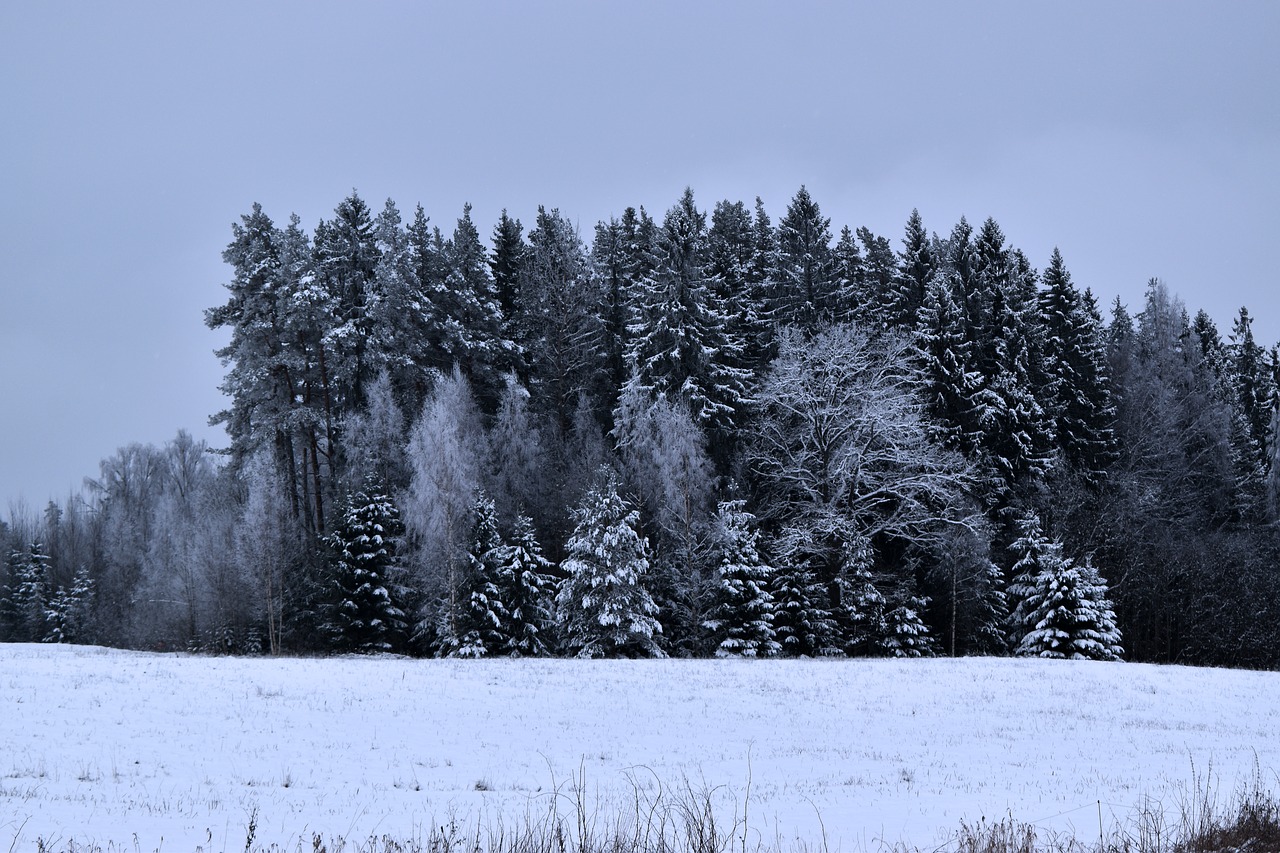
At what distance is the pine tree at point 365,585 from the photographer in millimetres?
39688

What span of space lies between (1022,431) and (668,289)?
19.1 meters

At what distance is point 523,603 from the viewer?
3797 cm

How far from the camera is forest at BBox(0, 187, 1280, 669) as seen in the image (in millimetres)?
37406

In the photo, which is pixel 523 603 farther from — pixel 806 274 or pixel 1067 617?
pixel 806 274

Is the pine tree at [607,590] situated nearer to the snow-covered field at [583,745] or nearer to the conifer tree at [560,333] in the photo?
the snow-covered field at [583,745]

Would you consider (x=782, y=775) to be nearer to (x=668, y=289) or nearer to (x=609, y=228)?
(x=668, y=289)

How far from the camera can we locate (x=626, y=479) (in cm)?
4056

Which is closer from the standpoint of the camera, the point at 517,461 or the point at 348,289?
the point at 517,461

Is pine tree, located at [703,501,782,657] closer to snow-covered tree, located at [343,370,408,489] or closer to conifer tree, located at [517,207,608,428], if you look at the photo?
conifer tree, located at [517,207,608,428]

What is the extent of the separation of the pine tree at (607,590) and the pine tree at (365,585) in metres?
9.28

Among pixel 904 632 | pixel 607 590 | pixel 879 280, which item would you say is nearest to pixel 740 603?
pixel 607 590

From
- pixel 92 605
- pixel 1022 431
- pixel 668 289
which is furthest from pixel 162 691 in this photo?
pixel 92 605

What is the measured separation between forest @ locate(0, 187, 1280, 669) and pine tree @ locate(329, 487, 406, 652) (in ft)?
0.51

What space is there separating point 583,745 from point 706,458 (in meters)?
25.2
